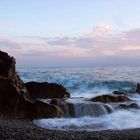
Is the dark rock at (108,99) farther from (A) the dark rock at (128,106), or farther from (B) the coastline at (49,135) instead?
(B) the coastline at (49,135)

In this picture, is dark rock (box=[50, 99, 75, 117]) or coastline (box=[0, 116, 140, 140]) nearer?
coastline (box=[0, 116, 140, 140])

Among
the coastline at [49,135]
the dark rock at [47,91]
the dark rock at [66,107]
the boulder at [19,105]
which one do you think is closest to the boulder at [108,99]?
the dark rock at [47,91]

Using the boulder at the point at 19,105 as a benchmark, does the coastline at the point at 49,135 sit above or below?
below

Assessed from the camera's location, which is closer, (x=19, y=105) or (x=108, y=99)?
(x=19, y=105)

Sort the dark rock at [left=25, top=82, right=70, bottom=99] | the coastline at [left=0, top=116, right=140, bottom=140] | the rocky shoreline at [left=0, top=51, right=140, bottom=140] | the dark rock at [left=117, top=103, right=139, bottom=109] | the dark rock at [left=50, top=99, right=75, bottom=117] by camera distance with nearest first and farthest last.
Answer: the coastline at [left=0, top=116, right=140, bottom=140] < the rocky shoreline at [left=0, top=51, right=140, bottom=140] < the dark rock at [left=50, top=99, right=75, bottom=117] < the dark rock at [left=117, top=103, right=139, bottom=109] < the dark rock at [left=25, top=82, right=70, bottom=99]

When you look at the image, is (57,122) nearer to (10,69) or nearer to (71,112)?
(71,112)

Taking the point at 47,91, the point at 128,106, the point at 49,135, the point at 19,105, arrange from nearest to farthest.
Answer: the point at 49,135, the point at 19,105, the point at 128,106, the point at 47,91

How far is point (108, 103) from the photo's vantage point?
20.4 metres

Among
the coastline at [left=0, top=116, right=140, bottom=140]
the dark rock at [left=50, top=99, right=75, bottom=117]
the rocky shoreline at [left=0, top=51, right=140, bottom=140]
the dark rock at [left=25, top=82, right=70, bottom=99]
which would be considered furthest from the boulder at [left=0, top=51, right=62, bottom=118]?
the dark rock at [left=25, top=82, right=70, bottom=99]

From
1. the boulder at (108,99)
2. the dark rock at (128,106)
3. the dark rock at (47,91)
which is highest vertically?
the dark rock at (47,91)

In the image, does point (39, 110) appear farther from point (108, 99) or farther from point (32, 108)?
point (108, 99)

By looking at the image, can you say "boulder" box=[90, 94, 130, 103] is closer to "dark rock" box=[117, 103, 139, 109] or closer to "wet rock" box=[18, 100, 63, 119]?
"dark rock" box=[117, 103, 139, 109]

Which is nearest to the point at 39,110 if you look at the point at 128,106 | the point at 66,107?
the point at 66,107

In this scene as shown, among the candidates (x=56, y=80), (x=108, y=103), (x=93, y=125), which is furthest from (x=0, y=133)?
(x=56, y=80)
